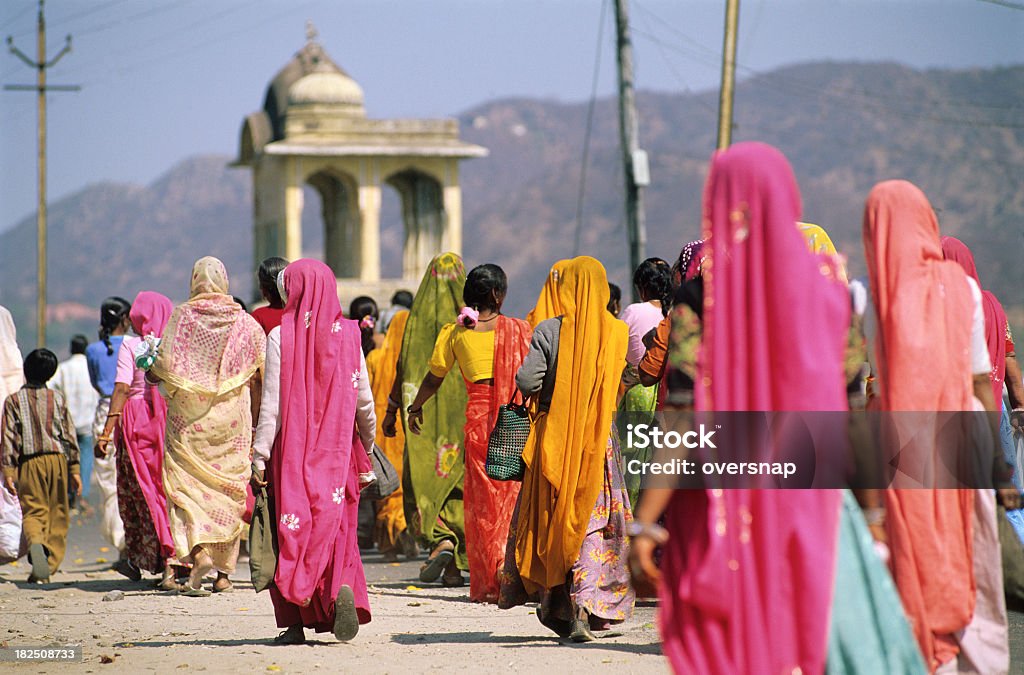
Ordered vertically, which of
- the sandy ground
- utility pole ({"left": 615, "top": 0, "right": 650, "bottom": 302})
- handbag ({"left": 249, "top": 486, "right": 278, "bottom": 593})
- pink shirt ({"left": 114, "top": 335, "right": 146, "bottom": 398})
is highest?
utility pole ({"left": 615, "top": 0, "right": 650, "bottom": 302})

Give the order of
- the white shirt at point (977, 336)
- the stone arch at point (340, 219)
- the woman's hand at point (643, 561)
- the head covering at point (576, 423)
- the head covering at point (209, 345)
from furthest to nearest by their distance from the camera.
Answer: the stone arch at point (340, 219) → the head covering at point (209, 345) → the head covering at point (576, 423) → the white shirt at point (977, 336) → the woman's hand at point (643, 561)

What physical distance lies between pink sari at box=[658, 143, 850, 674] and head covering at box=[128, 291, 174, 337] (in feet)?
20.0

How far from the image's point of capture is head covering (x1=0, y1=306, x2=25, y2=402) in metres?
10.0

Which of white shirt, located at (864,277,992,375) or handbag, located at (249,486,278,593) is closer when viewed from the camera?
white shirt, located at (864,277,992,375)

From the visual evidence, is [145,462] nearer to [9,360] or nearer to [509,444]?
[9,360]

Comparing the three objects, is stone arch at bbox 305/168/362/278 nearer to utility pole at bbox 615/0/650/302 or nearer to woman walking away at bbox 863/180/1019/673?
utility pole at bbox 615/0/650/302

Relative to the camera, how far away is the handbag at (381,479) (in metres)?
7.64

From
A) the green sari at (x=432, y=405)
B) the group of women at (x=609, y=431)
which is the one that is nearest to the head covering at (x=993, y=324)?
the group of women at (x=609, y=431)

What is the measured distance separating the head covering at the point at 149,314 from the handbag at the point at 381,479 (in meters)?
2.75

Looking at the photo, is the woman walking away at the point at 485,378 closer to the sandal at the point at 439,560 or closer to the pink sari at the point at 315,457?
the pink sari at the point at 315,457

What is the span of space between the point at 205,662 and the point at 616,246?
151318 millimetres

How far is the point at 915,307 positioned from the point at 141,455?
5870 mm

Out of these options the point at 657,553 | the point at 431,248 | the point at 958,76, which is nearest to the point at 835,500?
the point at 657,553

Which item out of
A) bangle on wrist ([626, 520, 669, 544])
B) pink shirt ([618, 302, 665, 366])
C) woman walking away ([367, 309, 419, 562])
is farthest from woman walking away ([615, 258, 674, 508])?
bangle on wrist ([626, 520, 669, 544])
